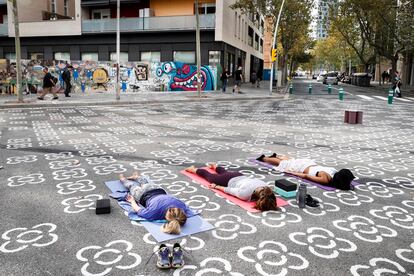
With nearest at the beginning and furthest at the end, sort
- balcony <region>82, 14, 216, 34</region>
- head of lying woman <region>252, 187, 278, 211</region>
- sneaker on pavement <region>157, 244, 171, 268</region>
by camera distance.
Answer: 1. sneaker on pavement <region>157, 244, 171, 268</region>
2. head of lying woman <region>252, 187, 278, 211</region>
3. balcony <region>82, 14, 216, 34</region>

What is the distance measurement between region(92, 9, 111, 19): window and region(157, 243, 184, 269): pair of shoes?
35414 mm

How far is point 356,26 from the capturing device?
4766 centimetres

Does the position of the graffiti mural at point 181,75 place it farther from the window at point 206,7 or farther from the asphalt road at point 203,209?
the asphalt road at point 203,209

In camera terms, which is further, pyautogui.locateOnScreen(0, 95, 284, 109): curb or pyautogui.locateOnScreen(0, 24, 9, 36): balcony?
pyautogui.locateOnScreen(0, 24, 9, 36): balcony

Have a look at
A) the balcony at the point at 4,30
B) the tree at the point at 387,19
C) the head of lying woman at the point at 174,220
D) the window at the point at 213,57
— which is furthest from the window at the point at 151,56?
the head of lying woman at the point at 174,220

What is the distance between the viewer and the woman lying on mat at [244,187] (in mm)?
5059

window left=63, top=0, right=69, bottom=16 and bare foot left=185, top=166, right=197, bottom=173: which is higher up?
window left=63, top=0, right=69, bottom=16

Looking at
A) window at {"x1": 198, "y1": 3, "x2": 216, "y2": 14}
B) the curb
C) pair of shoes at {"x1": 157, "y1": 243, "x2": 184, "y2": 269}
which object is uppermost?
window at {"x1": 198, "y1": 3, "x2": 216, "y2": 14}

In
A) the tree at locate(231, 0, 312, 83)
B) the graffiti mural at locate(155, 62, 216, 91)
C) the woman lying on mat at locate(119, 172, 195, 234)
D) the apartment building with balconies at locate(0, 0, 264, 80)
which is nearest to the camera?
the woman lying on mat at locate(119, 172, 195, 234)

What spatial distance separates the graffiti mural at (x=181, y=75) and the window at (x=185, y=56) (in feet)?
8.51

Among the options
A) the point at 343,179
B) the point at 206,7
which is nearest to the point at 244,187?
the point at 343,179

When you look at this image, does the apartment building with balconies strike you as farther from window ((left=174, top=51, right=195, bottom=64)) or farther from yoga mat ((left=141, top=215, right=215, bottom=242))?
yoga mat ((left=141, top=215, right=215, bottom=242))

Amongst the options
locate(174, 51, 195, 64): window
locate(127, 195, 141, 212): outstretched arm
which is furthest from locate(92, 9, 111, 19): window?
locate(127, 195, 141, 212): outstretched arm

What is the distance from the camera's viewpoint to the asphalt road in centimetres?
371
